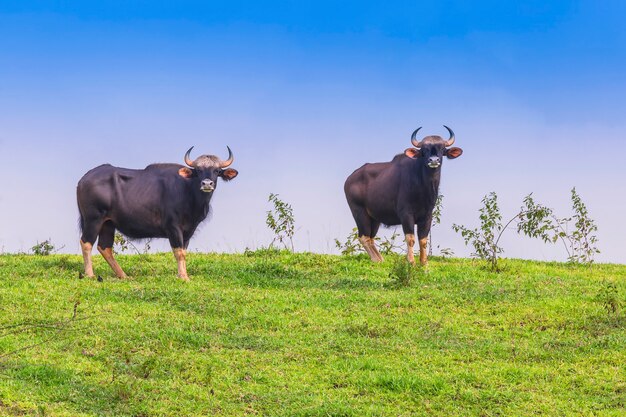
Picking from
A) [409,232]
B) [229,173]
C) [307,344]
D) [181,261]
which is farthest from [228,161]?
[307,344]

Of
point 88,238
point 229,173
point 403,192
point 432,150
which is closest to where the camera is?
point 88,238

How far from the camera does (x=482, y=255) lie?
18641 mm

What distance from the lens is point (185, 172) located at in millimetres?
15367

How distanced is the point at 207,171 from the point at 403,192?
3.76 metres

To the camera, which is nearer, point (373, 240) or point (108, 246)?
point (108, 246)

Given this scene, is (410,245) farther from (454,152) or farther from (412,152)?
(454,152)

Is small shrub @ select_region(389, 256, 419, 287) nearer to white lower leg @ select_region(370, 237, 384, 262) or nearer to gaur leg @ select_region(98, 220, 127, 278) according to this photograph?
white lower leg @ select_region(370, 237, 384, 262)

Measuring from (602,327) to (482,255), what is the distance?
6.45 m

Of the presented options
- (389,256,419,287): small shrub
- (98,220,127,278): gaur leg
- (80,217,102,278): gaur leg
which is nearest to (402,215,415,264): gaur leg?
(389,256,419,287): small shrub

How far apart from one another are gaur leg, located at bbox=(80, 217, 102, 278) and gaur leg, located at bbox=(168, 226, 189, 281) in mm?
1201

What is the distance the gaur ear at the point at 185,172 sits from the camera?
15.3 meters

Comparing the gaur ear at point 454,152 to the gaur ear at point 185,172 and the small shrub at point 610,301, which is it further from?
the gaur ear at point 185,172

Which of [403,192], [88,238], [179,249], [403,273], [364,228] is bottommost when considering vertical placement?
[403,273]

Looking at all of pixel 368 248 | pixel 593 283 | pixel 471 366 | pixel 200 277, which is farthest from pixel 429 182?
pixel 471 366
